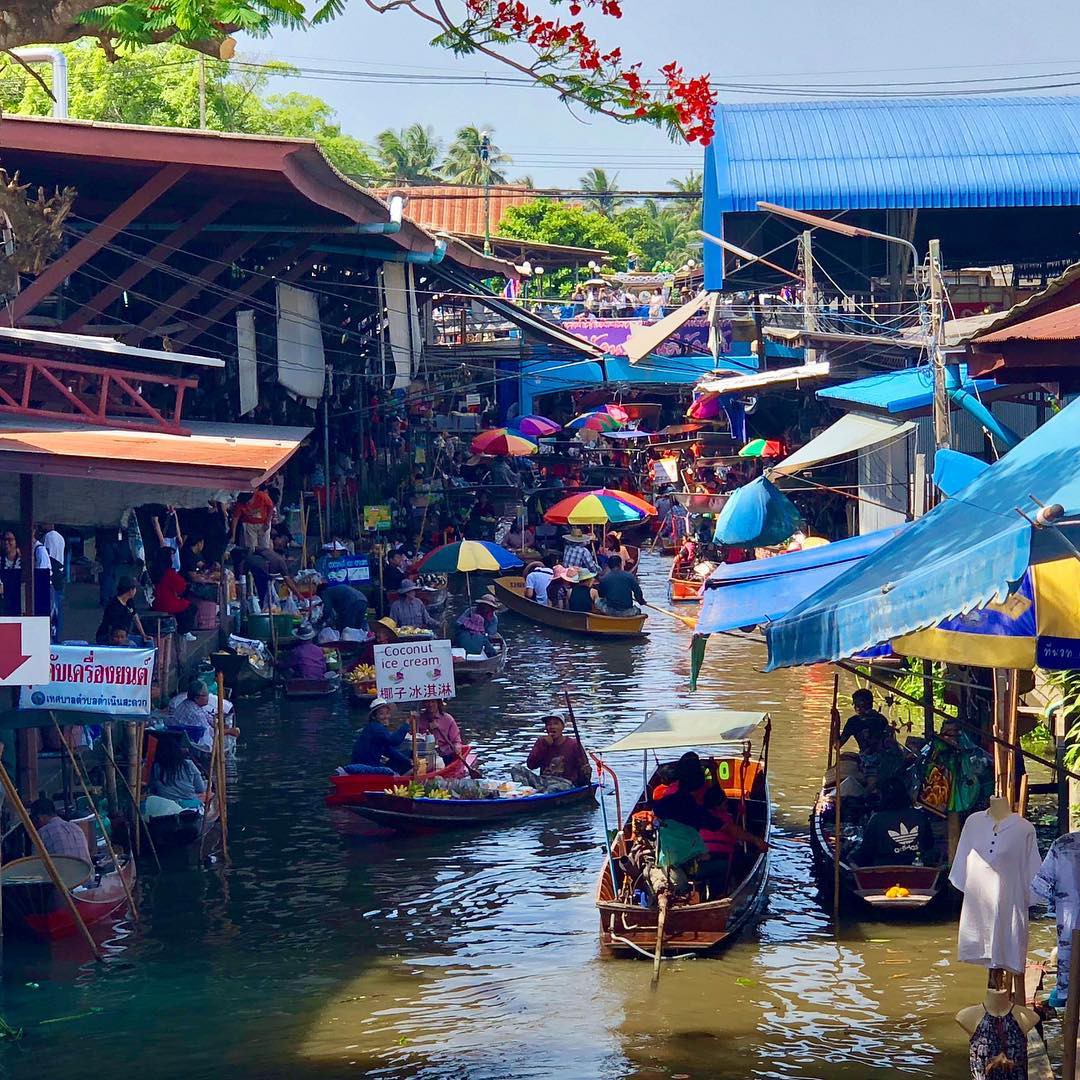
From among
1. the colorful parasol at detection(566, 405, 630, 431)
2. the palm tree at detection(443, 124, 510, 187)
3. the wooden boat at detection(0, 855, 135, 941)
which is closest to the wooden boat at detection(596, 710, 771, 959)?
the wooden boat at detection(0, 855, 135, 941)

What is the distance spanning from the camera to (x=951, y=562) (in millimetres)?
6434

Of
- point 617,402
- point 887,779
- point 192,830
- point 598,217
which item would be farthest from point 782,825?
point 598,217

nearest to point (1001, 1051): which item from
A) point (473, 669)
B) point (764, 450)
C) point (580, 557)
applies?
point (473, 669)

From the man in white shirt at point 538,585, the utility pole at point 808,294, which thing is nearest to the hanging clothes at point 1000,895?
the utility pole at point 808,294

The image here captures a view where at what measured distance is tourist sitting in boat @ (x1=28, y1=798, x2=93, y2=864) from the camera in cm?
1218

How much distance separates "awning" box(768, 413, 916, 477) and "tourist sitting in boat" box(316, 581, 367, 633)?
6.41 metres

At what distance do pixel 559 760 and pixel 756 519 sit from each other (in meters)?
4.76

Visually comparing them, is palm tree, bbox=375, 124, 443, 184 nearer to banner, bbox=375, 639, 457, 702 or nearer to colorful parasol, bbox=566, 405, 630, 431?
colorful parasol, bbox=566, 405, 630, 431

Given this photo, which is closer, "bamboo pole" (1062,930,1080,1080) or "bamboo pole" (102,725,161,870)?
"bamboo pole" (1062,930,1080,1080)

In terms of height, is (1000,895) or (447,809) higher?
(1000,895)

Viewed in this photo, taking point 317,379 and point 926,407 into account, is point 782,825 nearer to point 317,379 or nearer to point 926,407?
point 926,407

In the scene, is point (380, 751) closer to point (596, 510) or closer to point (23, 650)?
point (23, 650)

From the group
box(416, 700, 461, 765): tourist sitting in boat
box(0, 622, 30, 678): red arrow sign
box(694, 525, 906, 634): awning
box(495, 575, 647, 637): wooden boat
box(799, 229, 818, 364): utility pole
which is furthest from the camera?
box(495, 575, 647, 637): wooden boat

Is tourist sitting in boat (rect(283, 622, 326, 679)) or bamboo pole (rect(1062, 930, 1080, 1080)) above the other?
tourist sitting in boat (rect(283, 622, 326, 679))
